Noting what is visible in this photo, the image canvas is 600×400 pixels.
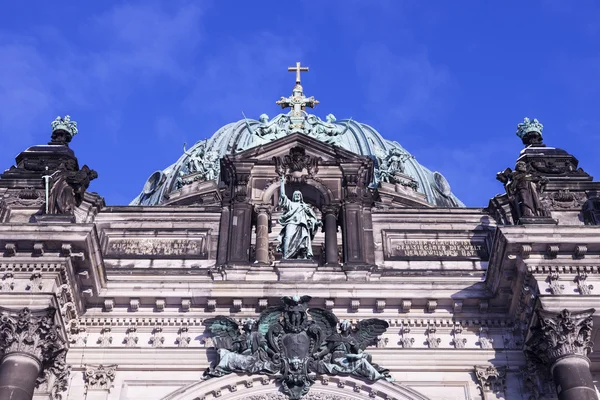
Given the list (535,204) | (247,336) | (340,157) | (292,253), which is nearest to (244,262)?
(292,253)

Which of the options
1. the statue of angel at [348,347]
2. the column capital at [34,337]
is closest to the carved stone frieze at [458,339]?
the statue of angel at [348,347]

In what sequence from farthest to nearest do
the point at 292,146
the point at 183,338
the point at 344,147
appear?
the point at 344,147
the point at 292,146
the point at 183,338

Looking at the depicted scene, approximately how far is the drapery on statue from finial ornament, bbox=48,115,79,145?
7221 millimetres

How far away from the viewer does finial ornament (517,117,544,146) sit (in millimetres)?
26859

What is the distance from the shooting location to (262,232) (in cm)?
2305

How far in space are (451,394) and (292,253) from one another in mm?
4960

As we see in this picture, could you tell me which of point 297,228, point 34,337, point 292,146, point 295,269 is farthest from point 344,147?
point 34,337

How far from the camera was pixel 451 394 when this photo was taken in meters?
19.4

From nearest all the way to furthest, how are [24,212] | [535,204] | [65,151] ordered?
1. [535,204]
2. [24,212]
3. [65,151]

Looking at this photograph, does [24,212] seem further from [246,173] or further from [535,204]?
[535,204]

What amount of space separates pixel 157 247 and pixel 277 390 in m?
5.48

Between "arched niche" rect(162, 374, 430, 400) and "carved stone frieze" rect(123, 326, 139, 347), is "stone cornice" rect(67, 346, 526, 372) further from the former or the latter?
"arched niche" rect(162, 374, 430, 400)

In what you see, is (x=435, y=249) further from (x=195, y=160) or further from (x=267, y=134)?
(x=195, y=160)

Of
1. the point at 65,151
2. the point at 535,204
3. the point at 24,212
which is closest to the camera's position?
the point at 535,204
